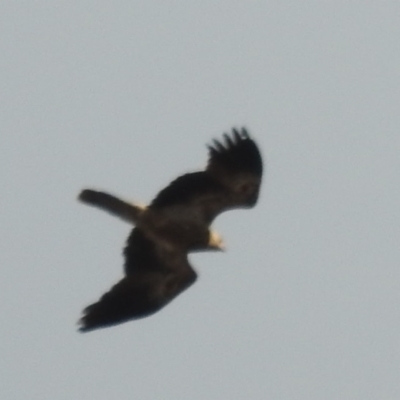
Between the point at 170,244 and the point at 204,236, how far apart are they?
0.42 m

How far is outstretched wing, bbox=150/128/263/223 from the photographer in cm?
4834

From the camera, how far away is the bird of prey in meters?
48.4

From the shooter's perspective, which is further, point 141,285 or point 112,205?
point 141,285

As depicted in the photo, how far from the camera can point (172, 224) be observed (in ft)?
160

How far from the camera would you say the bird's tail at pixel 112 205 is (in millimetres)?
48344

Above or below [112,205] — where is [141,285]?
below

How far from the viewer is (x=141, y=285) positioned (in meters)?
48.9

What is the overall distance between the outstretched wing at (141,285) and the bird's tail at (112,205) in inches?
9.8

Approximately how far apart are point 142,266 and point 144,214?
2.55 ft

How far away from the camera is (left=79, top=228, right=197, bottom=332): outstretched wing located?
48.5 meters

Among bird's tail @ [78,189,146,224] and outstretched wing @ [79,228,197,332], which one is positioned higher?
bird's tail @ [78,189,146,224]

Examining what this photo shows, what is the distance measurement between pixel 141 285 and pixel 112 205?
1109mm

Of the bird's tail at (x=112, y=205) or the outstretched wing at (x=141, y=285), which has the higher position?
the bird's tail at (x=112, y=205)

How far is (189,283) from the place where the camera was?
49000mm
